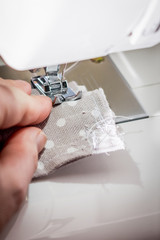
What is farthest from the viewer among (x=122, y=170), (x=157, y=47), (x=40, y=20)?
(x=157, y=47)

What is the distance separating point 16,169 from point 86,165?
5.8 inches

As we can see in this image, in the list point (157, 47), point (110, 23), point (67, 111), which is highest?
point (110, 23)

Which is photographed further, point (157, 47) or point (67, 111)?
point (157, 47)

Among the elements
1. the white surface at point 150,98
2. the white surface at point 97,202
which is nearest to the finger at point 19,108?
the white surface at point 97,202

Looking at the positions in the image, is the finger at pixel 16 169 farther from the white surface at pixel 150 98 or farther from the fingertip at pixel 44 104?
the white surface at pixel 150 98

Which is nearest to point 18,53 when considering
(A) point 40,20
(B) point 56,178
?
(A) point 40,20

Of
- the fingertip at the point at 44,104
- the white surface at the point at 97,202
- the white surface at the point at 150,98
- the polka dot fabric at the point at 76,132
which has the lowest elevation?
the white surface at the point at 150,98

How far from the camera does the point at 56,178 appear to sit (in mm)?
554

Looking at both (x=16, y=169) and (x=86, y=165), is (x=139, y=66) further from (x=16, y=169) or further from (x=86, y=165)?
(x=16, y=169)

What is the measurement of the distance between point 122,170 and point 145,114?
6.1 inches

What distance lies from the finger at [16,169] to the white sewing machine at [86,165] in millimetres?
47

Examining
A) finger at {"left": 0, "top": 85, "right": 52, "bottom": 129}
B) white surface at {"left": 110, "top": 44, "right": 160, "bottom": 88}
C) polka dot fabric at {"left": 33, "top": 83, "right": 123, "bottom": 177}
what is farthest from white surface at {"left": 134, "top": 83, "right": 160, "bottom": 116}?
finger at {"left": 0, "top": 85, "right": 52, "bottom": 129}

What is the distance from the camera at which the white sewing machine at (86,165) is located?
Answer: 472 millimetres

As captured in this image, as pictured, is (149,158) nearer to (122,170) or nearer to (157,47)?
(122,170)
